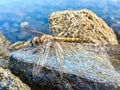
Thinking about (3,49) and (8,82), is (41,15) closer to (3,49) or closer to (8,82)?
(3,49)

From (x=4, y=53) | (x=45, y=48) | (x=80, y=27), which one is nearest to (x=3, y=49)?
(x=4, y=53)

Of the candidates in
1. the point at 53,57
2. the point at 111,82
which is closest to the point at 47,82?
the point at 53,57

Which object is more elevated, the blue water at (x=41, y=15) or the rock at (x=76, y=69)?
the blue water at (x=41, y=15)

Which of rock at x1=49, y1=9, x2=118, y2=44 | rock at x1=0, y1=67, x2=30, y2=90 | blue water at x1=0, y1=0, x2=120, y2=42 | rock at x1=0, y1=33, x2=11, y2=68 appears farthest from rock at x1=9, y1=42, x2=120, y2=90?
blue water at x1=0, y1=0, x2=120, y2=42

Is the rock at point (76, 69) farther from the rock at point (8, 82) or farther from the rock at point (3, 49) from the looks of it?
the rock at point (3, 49)

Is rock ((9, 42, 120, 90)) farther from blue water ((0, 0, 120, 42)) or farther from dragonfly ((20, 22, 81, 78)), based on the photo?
blue water ((0, 0, 120, 42))

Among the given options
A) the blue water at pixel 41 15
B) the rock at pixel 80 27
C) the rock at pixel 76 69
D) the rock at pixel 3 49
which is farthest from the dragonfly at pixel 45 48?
the blue water at pixel 41 15

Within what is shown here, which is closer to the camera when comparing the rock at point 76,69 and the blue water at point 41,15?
the rock at point 76,69
